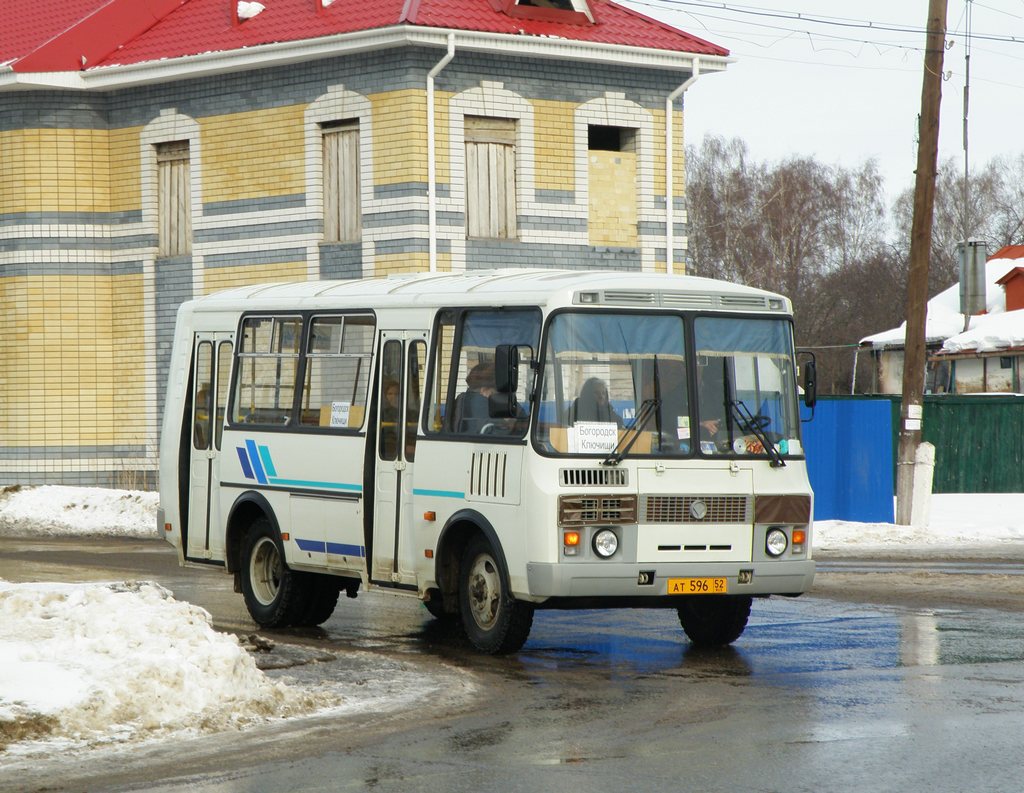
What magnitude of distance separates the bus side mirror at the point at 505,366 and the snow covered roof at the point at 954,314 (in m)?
42.6

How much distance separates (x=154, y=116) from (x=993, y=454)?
16.6m

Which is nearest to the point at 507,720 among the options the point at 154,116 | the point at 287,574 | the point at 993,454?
the point at 287,574

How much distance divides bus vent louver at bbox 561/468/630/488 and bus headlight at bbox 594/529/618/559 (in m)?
0.31

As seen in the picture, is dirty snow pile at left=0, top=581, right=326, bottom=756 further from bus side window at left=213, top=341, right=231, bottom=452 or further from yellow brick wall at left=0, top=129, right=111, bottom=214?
yellow brick wall at left=0, top=129, right=111, bottom=214

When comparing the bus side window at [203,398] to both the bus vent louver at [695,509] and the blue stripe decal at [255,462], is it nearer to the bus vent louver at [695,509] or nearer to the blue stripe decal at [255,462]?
the blue stripe decal at [255,462]

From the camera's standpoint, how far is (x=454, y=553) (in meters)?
13.0

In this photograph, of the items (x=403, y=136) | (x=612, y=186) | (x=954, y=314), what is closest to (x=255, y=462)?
(x=403, y=136)

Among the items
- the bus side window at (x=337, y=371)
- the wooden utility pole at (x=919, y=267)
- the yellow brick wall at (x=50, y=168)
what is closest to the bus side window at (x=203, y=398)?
the bus side window at (x=337, y=371)

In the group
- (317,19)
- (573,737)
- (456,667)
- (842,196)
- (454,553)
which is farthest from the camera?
(842,196)

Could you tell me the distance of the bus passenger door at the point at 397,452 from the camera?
1342 cm

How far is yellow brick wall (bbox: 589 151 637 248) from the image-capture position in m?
29.6

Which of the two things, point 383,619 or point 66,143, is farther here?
point 66,143

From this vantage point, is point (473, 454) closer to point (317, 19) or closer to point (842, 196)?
point (317, 19)

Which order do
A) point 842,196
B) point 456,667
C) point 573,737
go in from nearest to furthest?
1. point 573,737
2. point 456,667
3. point 842,196
